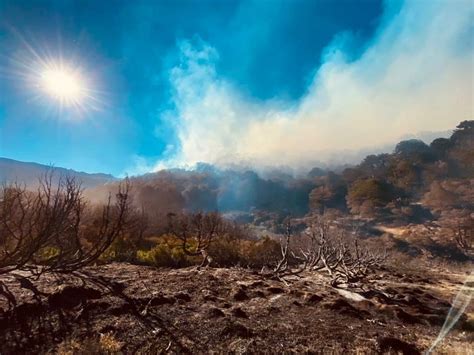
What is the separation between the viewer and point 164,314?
27.5 feet

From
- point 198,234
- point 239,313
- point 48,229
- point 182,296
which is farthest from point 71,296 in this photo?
point 198,234

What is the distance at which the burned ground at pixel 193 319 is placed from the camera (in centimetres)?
654

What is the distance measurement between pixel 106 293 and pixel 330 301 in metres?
7.31

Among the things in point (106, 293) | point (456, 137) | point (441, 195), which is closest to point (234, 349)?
point (106, 293)

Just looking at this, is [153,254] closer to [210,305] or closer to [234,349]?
[210,305]

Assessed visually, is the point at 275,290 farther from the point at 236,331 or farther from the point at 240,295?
the point at 236,331

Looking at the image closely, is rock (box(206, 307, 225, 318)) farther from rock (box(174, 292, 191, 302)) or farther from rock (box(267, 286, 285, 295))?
rock (box(267, 286, 285, 295))

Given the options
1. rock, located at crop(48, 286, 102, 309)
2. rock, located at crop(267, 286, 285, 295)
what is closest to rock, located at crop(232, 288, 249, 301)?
rock, located at crop(267, 286, 285, 295)

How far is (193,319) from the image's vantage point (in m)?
8.23

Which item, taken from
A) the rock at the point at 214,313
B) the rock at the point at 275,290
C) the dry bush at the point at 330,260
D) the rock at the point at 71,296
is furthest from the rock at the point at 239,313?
the dry bush at the point at 330,260

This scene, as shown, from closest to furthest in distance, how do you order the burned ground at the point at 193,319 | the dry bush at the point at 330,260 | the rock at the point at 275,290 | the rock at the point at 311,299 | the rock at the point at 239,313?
the burned ground at the point at 193,319 → the rock at the point at 239,313 → the rock at the point at 311,299 → the rock at the point at 275,290 → the dry bush at the point at 330,260

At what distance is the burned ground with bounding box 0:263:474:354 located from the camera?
654cm

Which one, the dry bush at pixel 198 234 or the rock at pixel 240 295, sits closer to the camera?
the rock at pixel 240 295

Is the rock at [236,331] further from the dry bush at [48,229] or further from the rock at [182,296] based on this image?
the dry bush at [48,229]
